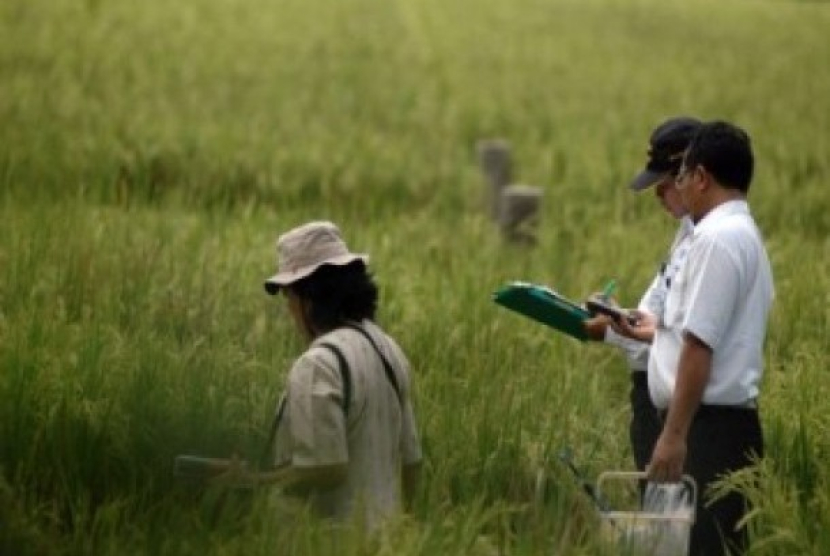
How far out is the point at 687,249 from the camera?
213 inches

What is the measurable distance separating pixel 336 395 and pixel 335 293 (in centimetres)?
25

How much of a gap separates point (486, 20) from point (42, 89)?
1333 centimetres

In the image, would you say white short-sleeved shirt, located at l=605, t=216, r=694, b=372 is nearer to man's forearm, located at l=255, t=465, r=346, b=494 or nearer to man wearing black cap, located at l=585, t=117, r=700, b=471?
man wearing black cap, located at l=585, t=117, r=700, b=471

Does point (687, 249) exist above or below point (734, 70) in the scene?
below

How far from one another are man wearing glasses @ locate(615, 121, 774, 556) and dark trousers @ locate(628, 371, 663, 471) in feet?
1.49

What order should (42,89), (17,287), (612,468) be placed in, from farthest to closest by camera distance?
(42,89) < (17,287) < (612,468)

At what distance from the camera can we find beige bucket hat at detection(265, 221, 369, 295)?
4.80 meters

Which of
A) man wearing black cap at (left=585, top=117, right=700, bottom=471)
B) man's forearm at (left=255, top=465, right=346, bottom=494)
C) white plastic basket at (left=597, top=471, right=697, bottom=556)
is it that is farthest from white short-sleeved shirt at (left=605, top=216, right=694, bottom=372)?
man's forearm at (left=255, top=465, right=346, bottom=494)

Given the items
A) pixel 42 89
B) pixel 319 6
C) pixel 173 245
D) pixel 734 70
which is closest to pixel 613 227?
pixel 173 245

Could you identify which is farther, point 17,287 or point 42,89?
point 42,89

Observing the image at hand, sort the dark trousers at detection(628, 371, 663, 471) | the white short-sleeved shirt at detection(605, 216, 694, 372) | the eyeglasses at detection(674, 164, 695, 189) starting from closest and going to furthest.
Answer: the eyeglasses at detection(674, 164, 695, 189) → the white short-sleeved shirt at detection(605, 216, 694, 372) → the dark trousers at detection(628, 371, 663, 471)

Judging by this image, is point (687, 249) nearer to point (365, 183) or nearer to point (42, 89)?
point (365, 183)

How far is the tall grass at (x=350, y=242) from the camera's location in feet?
18.5

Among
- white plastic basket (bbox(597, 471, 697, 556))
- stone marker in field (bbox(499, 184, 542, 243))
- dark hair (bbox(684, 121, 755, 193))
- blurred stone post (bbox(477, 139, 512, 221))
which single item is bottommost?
white plastic basket (bbox(597, 471, 697, 556))
